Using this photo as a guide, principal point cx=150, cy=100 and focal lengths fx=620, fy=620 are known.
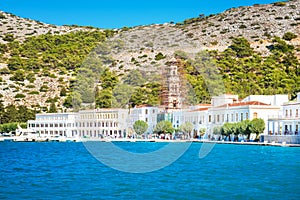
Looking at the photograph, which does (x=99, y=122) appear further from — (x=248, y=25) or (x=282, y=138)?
(x=248, y=25)

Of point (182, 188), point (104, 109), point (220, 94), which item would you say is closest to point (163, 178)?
point (182, 188)

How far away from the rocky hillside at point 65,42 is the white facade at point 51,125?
6.37m

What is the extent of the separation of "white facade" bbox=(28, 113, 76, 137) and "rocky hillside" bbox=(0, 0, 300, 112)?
251 inches

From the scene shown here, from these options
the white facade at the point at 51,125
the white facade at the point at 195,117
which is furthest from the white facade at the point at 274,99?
the white facade at the point at 51,125

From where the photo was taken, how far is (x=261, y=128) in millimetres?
53188

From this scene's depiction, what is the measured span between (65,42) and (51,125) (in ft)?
Result: 131

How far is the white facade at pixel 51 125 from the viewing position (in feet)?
261

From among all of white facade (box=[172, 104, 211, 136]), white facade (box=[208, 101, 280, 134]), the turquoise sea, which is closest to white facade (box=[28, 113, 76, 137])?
white facade (box=[172, 104, 211, 136])

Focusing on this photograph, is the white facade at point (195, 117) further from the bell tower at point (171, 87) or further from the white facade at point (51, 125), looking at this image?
the white facade at point (51, 125)

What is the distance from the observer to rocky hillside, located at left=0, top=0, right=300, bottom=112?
9625 cm

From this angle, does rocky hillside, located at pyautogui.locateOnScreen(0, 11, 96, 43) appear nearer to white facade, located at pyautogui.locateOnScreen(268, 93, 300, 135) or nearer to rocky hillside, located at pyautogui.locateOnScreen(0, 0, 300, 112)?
rocky hillside, located at pyautogui.locateOnScreen(0, 0, 300, 112)

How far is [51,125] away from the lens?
270 feet

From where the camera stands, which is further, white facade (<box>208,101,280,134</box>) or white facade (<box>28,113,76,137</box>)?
white facade (<box>28,113,76,137</box>)

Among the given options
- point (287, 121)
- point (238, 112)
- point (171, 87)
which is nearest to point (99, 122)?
point (171, 87)
